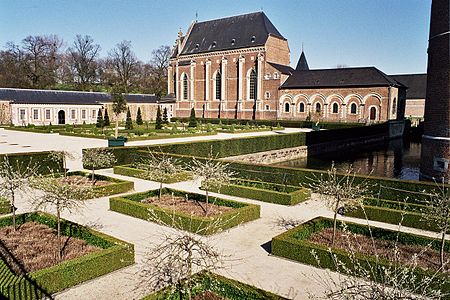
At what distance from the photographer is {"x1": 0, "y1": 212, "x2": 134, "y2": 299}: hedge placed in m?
6.04

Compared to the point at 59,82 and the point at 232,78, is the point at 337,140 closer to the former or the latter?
the point at 232,78

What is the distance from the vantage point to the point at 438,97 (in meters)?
15.9

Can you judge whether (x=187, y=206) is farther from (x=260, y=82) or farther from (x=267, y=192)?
(x=260, y=82)

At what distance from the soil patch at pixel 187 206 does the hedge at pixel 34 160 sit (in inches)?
259

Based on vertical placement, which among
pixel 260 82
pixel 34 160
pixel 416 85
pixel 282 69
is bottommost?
pixel 34 160

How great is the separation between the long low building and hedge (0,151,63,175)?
87.1 ft

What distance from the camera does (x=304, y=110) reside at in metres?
48.9

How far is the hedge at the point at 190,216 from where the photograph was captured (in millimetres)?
9484

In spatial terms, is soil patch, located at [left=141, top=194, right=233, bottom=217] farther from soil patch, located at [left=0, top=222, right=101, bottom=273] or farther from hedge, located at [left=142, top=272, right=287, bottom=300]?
hedge, located at [left=142, top=272, right=287, bottom=300]

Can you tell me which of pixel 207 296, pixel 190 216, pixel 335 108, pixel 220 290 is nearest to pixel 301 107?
pixel 335 108

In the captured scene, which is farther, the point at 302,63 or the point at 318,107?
the point at 302,63

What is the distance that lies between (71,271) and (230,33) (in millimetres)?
51642

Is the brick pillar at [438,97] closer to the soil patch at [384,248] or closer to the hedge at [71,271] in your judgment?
the soil patch at [384,248]

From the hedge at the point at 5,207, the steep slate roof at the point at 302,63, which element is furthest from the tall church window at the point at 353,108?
the hedge at the point at 5,207
